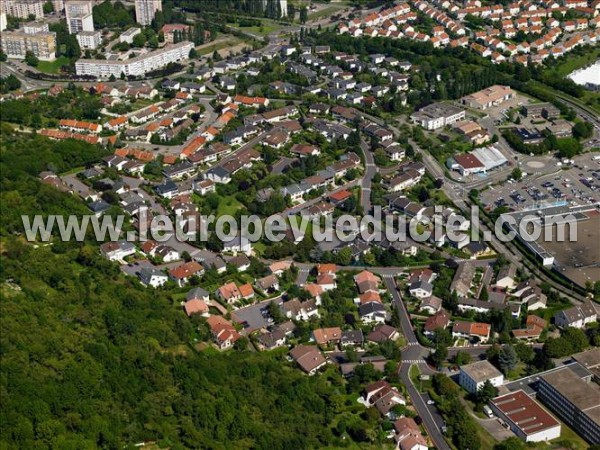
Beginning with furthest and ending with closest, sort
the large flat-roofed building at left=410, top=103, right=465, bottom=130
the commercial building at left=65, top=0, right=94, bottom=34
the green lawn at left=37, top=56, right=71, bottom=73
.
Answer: the commercial building at left=65, top=0, right=94, bottom=34, the green lawn at left=37, top=56, right=71, bottom=73, the large flat-roofed building at left=410, top=103, right=465, bottom=130

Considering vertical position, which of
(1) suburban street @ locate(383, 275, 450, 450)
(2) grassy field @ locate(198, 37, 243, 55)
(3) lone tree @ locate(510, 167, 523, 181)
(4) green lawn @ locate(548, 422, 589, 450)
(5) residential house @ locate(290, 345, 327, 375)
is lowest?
(1) suburban street @ locate(383, 275, 450, 450)

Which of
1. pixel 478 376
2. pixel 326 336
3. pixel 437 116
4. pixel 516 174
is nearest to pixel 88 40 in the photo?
pixel 437 116

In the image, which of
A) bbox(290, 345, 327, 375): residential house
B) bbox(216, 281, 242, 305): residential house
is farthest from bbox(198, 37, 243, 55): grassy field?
bbox(290, 345, 327, 375): residential house

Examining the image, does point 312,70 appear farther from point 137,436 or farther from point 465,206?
point 137,436

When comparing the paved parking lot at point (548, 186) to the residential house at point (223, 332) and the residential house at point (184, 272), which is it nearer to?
the residential house at point (184, 272)

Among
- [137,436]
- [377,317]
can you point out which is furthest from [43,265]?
[377,317]

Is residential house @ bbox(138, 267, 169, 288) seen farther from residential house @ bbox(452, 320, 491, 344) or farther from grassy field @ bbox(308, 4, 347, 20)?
grassy field @ bbox(308, 4, 347, 20)
